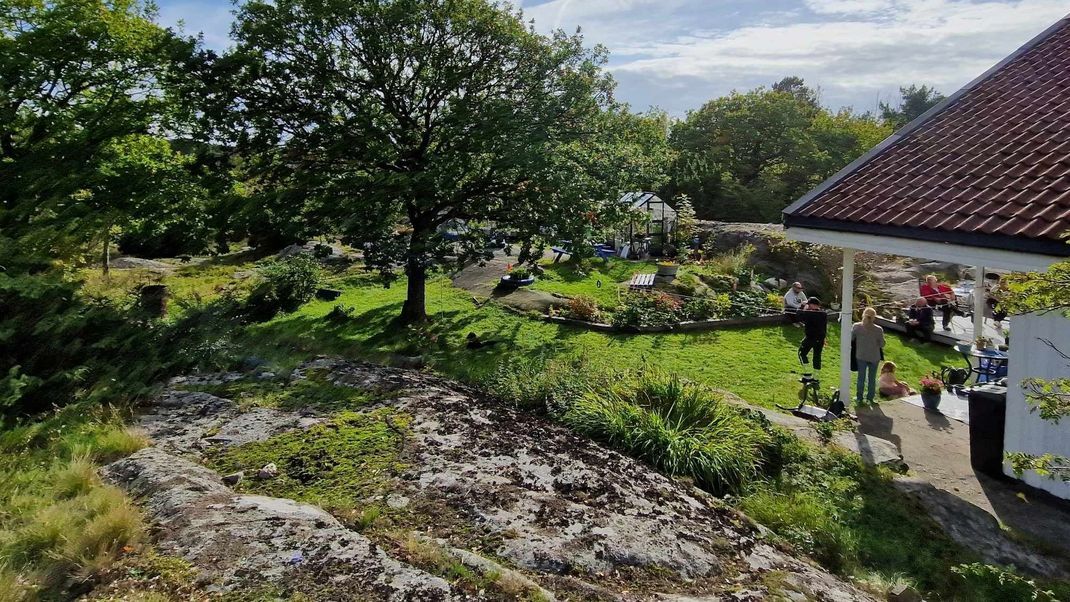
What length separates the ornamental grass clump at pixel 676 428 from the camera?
6.87 m

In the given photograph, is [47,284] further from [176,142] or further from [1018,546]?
[1018,546]

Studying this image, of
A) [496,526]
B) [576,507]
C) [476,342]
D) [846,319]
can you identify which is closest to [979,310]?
[846,319]

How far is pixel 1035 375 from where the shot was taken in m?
7.07

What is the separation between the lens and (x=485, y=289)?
18234mm

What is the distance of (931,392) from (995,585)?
209 inches

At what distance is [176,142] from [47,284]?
6.79 meters

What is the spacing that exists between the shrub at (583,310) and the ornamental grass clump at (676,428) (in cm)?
612

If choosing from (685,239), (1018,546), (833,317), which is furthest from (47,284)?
(685,239)

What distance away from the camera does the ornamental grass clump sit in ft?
22.5

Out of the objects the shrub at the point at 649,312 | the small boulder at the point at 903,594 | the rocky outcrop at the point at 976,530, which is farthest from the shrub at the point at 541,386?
the shrub at the point at 649,312

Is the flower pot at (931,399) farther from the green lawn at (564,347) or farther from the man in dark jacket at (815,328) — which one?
the man in dark jacket at (815,328)

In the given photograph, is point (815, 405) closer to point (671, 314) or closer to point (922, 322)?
point (671, 314)

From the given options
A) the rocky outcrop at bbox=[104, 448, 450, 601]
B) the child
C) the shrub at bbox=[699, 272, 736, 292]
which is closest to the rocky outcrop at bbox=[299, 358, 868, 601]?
the rocky outcrop at bbox=[104, 448, 450, 601]

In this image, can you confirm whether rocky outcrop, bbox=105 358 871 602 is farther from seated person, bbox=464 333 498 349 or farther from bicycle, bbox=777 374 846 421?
seated person, bbox=464 333 498 349
